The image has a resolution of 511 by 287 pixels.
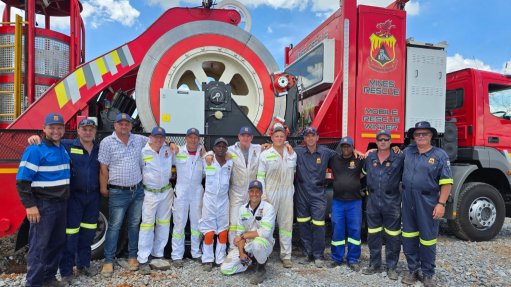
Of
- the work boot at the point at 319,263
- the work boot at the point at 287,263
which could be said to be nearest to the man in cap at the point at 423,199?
the work boot at the point at 319,263

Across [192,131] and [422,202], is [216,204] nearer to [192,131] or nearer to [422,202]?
[192,131]

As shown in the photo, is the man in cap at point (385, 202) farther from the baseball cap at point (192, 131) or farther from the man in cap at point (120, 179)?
the man in cap at point (120, 179)

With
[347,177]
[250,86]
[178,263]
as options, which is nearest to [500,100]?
[347,177]

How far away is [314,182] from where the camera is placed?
436 cm

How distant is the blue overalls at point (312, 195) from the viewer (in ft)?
14.3

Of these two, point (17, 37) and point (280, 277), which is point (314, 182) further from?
point (17, 37)

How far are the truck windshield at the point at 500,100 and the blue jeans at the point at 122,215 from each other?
18.5 ft

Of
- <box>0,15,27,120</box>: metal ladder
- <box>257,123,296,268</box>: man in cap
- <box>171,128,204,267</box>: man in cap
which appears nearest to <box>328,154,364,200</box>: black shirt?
<box>257,123,296,268</box>: man in cap

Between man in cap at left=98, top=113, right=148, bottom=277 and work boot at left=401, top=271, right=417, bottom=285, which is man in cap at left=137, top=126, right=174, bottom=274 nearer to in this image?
man in cap at left=98, top=113, right=148, bottom=277

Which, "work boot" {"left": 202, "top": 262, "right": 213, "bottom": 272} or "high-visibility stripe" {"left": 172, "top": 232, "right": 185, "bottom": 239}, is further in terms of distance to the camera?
"high-visibility stripe" {"left": 172, "top": 232, "right": 185, "bottom": 239}

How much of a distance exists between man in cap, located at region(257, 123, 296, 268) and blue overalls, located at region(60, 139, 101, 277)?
5.81ft

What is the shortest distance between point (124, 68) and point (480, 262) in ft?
17.0

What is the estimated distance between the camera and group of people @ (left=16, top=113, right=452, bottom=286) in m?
3.49

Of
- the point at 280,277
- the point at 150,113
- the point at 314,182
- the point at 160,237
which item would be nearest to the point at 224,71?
the point at 150,113
